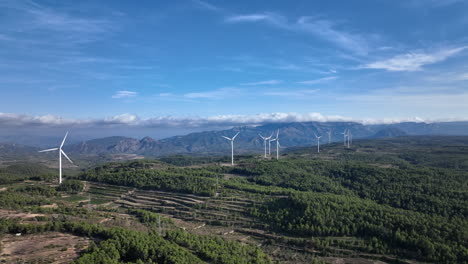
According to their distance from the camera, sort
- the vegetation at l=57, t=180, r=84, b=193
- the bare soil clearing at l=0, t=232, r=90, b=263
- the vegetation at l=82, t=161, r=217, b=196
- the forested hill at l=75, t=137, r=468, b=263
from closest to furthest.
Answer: the bare soil clearing at l=0, t=232, r=90, b=263
the forested hill at l=75, t=137, r=468, b=263
the vegetation at l=82, t=161, r=217, b=196
the vegetation at l=57, t=180, r=84, b=193

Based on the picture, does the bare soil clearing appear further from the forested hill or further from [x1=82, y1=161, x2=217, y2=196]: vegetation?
[x1=82, y1=161, x2=217, y2=196]: vegetation

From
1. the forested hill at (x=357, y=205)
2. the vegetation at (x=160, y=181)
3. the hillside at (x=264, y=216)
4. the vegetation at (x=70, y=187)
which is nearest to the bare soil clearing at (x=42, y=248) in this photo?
the hillside at (x=264, y=216)

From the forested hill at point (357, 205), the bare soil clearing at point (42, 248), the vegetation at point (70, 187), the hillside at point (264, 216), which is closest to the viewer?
the bare soil clearing at point (42, 248)

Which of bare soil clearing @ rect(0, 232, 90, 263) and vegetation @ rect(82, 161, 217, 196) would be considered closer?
bare soil clearing @ rect(0, 232, 90, 263)

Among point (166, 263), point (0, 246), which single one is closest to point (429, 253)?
point (166, 263)

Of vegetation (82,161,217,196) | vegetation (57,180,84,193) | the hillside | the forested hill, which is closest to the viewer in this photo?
the hillside

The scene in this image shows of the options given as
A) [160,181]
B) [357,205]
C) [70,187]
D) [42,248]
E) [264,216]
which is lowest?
[264,216]

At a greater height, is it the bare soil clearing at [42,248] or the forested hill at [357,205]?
the bare soil clearing at [42,248]

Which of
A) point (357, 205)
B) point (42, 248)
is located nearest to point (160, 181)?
point (42, 248)

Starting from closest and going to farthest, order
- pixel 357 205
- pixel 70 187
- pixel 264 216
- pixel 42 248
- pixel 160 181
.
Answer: pixel 42 248, pixel 264 216, pixel 357 205, pixel 70 187, pixel 160 181

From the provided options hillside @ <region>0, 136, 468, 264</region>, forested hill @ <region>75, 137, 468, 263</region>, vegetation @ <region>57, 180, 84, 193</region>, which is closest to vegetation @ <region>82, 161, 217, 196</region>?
forested hill @ <region>75, 137, 468, 263</region>

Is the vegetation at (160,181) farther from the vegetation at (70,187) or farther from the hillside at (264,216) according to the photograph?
the vegetation at (70,187)

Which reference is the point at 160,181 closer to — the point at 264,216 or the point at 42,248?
the point at 264,216
